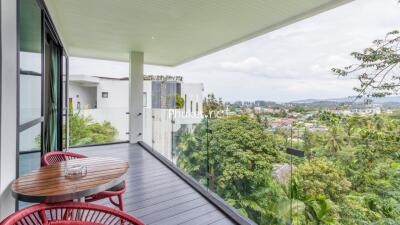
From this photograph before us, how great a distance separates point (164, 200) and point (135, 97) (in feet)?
13.2

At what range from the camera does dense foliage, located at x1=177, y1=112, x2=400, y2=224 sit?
1598 mm

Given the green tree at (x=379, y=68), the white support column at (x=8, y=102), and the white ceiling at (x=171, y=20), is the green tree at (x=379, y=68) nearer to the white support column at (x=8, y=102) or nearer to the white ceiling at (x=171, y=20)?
the white ceiling at (x=171, y=20)

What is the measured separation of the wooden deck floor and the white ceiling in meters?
2.66

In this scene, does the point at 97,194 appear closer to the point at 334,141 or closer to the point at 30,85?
the point at 30,85

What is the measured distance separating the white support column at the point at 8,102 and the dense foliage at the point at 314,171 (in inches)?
82.4

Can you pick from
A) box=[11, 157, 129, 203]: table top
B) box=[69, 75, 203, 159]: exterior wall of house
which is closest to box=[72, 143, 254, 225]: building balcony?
box=[69, 75, 203, 159]: exterior wall of house

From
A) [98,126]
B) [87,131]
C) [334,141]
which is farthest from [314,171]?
[98,126]

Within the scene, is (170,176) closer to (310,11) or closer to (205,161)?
(205,161)

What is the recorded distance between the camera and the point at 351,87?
3199mm

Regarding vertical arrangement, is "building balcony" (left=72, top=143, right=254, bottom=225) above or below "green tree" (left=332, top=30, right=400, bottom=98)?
below

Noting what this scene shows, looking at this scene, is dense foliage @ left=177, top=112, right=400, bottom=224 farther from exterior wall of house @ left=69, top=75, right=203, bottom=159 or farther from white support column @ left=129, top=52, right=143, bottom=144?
white support column @ left=129, top=52, right=143, bottom=144

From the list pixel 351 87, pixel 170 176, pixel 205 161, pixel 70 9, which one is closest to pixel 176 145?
pixel 170 176

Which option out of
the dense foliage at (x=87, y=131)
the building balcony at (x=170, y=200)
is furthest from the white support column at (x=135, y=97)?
the building balcony at (x=170, y=200)

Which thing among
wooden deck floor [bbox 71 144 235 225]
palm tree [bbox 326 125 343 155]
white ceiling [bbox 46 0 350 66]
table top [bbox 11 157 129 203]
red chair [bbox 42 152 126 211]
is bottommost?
wooden deck floor [bbox 71 144 235 225]
